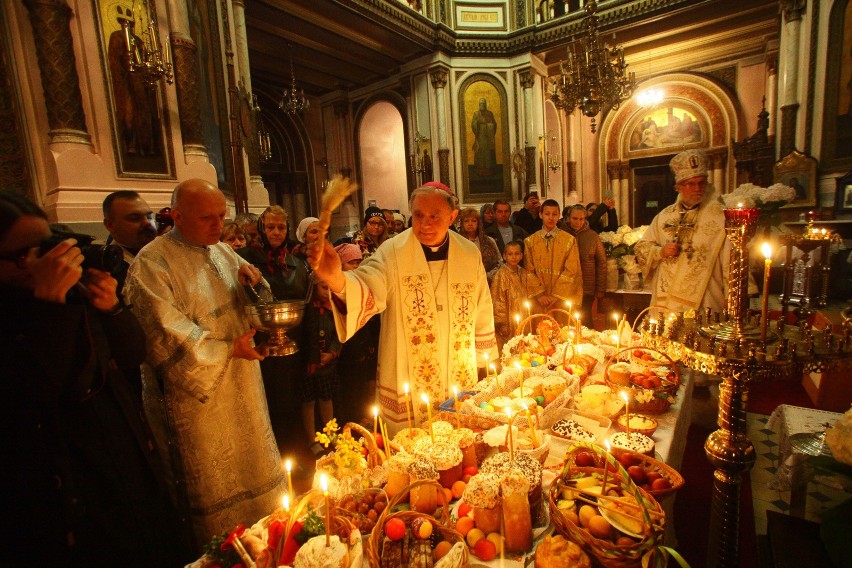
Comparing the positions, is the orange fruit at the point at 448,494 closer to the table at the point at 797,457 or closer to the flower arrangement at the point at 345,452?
the flower arrangement at the point at 345,452

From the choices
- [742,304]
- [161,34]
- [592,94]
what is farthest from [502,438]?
[592,94]

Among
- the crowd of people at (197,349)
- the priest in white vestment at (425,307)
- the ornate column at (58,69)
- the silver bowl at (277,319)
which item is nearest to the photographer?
the crowd of people at (197,349)

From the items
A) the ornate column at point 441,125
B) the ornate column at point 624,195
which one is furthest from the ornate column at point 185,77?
the ornate column at point 624,195

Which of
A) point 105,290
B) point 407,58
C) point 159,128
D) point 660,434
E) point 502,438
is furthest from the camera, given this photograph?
point 407,58

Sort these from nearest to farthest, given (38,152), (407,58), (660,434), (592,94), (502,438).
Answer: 1. (502,438)
2. (660,434)
3. (38,152)
4. (592,94)
5. (407,58)

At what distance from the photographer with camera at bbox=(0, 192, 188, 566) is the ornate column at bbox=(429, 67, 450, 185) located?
10.7 metres

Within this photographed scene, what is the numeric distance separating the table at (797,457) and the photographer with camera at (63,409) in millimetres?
3480

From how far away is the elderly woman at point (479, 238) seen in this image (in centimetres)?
555

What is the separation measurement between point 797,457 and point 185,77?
269 inches

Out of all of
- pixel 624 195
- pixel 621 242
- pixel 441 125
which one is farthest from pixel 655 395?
pixel 624 195

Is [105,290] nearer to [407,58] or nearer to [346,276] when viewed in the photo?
[346,276]

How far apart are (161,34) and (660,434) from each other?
250 inches

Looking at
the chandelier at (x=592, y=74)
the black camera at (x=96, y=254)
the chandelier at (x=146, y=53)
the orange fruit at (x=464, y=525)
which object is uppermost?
the chandelier at (x=592, y=74)

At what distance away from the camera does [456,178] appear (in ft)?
39.3
